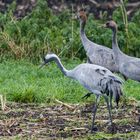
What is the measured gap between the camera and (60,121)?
34.1 ft

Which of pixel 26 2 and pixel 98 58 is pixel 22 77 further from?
→ pixel 26 2

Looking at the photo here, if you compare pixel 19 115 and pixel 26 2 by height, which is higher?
pixel 26 2

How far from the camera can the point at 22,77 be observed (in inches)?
510

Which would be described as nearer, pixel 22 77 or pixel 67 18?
pixel 22 77

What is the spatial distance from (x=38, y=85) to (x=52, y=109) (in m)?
1.43

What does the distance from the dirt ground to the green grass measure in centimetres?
28

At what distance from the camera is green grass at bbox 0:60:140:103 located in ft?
38.0

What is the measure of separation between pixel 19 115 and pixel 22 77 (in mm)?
2322

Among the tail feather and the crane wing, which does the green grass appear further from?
the tail feather

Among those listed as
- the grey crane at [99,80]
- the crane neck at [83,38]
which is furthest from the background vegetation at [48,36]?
the grey crane at [99,80]

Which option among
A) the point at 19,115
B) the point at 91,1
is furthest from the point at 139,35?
the point at 19,115

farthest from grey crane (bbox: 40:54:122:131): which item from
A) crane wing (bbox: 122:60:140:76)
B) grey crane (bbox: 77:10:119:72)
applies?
grey crane (bbox: 77:10:119:72)

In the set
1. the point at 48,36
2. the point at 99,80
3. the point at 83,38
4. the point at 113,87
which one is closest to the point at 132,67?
the point at 99,80

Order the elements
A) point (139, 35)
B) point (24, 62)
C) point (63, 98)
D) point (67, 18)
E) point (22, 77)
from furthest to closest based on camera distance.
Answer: point (67, 18), point (139, 35), point (24, 62), point (22, 77), point (63, 98)
